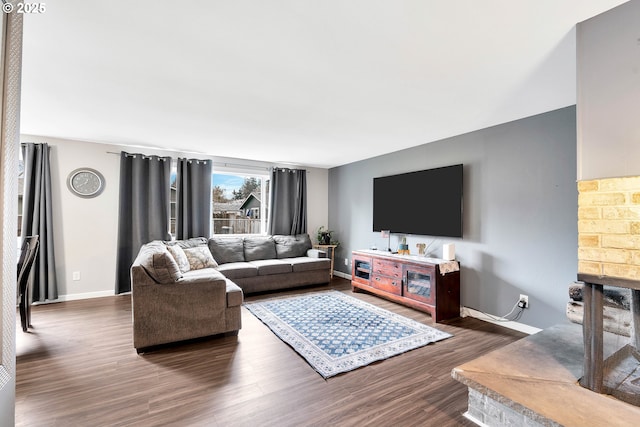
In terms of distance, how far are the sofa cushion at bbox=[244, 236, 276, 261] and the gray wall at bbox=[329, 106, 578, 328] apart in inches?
108

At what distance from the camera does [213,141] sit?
4133 mm

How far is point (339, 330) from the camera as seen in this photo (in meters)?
3.04

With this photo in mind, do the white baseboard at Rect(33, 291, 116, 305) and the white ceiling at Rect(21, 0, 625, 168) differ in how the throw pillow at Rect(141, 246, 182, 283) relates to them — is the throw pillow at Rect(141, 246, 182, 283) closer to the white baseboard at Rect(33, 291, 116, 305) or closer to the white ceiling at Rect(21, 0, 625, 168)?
the white ceiling at Rect(21, 0, 625, 168)

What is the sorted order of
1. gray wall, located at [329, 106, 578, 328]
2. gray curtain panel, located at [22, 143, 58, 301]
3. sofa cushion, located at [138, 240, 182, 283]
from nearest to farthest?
sofa cushion, located at [138, 240, 182, 283] → gray wall, located at [329, 106, 578, 328] → gray curtain panel, located at [22, 143, 58, 301]

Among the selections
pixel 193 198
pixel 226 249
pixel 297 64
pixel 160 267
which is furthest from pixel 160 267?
pixel 193 198

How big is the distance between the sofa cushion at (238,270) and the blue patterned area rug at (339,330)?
52cm

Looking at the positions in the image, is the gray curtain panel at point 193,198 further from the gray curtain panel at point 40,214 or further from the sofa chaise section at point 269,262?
the gray curtain panel at point 40,214

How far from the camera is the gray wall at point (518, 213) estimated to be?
279 cm

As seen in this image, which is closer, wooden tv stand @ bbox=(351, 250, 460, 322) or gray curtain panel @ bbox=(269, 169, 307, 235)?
wooden tv stand @ bbox=(351, 250, 460, 322)

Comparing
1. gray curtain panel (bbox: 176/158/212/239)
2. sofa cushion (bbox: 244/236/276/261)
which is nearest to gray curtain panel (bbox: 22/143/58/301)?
gray curtain panel (bbox: 176/158/212/239)

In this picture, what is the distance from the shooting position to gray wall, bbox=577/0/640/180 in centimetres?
138

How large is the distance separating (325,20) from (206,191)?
4061 mm

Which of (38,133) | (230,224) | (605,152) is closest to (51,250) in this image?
(38,133)

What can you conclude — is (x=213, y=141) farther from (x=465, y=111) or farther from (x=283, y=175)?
(x=465, y=111)
